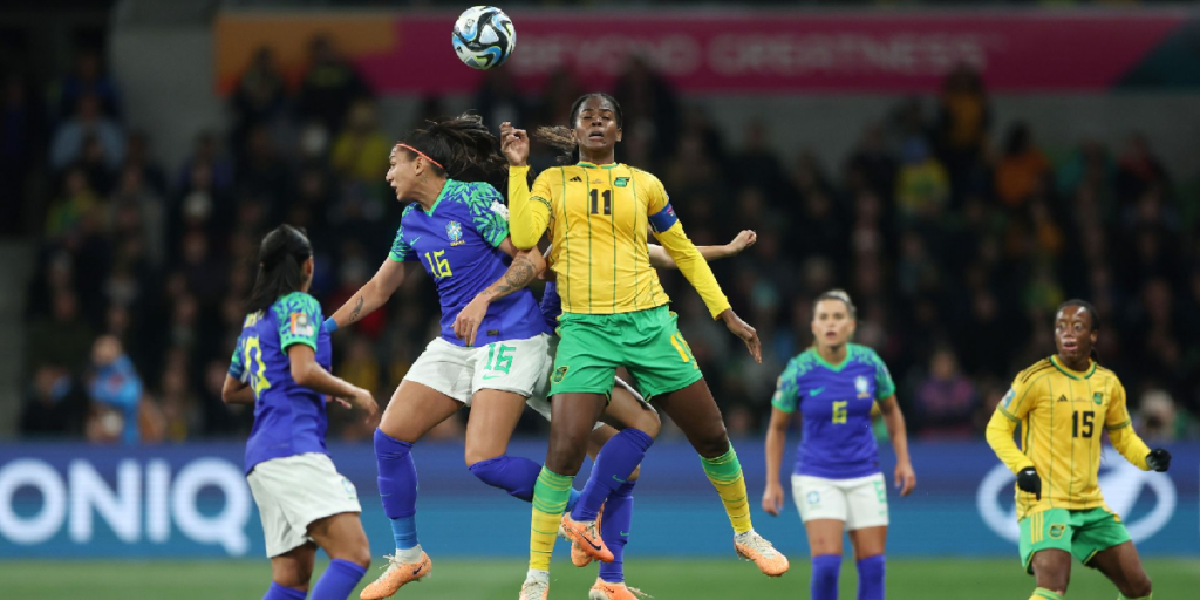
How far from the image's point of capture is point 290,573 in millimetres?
6578

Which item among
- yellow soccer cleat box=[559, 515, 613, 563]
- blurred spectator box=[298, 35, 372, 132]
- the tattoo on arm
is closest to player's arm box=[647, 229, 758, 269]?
the tattoo on arm

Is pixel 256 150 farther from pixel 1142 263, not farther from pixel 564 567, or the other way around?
pixel 1142 263

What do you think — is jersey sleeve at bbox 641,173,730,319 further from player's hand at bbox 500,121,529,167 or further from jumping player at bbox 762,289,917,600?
jumping player at bbox 762,289,917,600

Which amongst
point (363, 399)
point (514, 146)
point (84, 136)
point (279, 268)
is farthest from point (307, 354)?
point (84, 136)

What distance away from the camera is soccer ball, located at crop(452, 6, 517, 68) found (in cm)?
744

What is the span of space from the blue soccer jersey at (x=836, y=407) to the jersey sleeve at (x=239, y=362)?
311 centimetres

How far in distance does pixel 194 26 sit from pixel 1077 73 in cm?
958

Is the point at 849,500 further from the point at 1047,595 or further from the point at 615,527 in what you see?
→ the point at 615,527

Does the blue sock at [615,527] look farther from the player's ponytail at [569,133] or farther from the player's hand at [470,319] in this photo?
the player's ponytail at [569,133]


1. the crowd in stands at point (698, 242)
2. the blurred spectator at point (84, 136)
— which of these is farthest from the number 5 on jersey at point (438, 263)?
the blurred spectator at point (84, 136)

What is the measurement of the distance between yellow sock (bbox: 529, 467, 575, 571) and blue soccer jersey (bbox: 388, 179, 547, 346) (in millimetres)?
706

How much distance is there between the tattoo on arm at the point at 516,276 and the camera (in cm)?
708

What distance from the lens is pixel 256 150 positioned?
14508 millimetres

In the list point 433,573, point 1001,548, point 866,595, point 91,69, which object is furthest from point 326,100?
point 866,595
